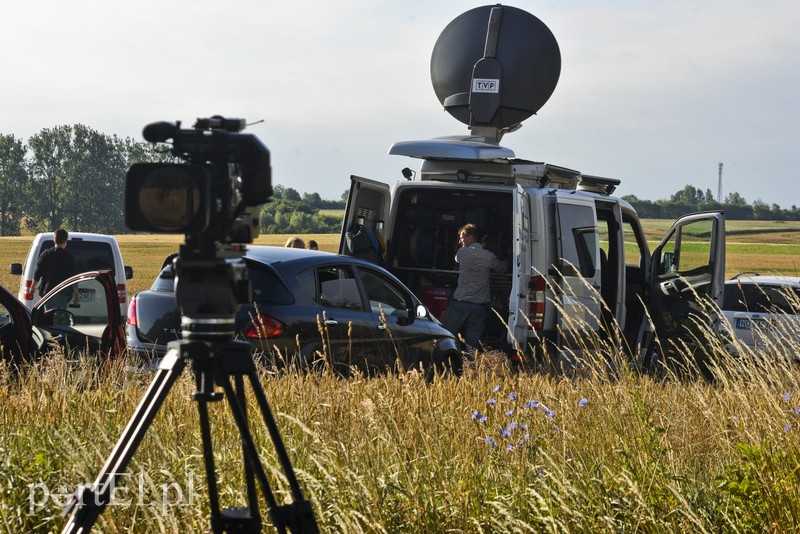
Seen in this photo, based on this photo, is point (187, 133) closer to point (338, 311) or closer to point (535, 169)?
point (338, 311)

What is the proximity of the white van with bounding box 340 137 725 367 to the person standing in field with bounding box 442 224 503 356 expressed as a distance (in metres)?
0.24

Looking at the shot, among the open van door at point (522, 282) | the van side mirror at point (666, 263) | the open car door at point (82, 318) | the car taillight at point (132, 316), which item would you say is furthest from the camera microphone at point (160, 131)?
the van side mirror at point (666, 263)

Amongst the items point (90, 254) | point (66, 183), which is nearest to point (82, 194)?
point (66, 183)

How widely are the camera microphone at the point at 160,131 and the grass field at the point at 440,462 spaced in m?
1.13

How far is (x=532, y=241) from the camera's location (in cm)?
1041

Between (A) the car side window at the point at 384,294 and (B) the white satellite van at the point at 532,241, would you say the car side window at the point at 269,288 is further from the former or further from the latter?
(B) the white satellite van at the point at 532,241

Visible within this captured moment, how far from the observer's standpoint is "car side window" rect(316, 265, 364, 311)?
27.5ft

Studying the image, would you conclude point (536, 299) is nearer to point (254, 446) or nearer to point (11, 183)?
point (254, 446)

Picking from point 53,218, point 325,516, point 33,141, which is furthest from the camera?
point 33,141

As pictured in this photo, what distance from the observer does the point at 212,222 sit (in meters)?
3.00

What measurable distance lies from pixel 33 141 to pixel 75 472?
12315 cm

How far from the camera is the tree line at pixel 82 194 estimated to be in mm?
84188

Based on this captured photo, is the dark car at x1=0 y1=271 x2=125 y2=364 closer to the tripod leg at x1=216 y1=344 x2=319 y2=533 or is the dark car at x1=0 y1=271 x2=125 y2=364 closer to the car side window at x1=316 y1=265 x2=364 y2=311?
the car side window at x1=316 y1=265 x2=364 y2=311

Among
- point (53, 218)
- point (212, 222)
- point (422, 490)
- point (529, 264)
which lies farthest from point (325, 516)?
point (53, 218)
